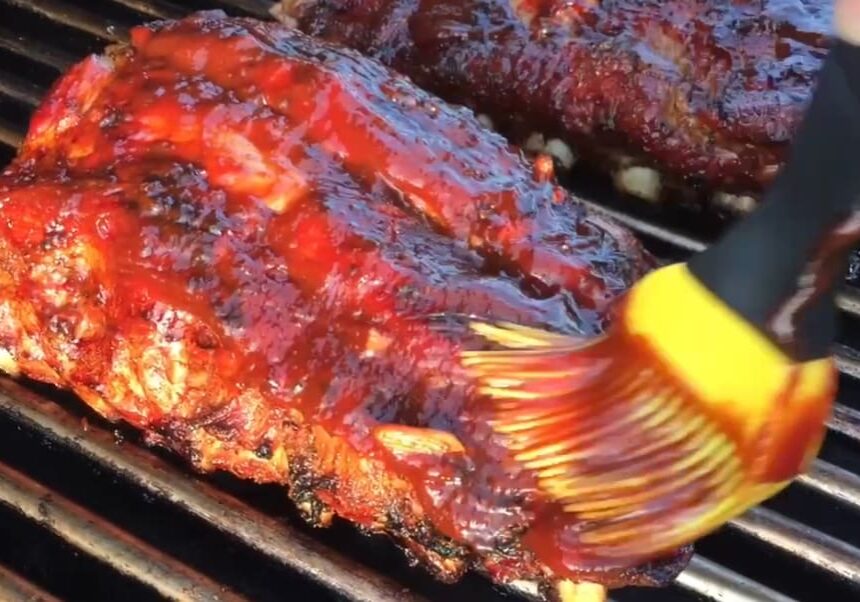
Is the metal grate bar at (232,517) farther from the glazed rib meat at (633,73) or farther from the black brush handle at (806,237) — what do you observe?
the glazed rib meat at (633,73)

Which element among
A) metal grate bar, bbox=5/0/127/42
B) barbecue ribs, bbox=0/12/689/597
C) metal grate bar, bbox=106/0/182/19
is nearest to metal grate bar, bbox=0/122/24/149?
metal grate bar, bbox=5/0/127/42

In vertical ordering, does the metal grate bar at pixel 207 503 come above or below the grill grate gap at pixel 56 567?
above

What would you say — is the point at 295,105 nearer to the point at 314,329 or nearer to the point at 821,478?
the point at 314,329

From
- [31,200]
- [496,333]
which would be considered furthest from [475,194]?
[31,200]

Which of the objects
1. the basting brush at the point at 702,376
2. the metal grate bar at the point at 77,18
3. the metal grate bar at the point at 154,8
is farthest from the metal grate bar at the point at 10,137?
the basting brush at the point at 702,376

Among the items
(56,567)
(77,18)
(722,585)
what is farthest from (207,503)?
(77,18)
